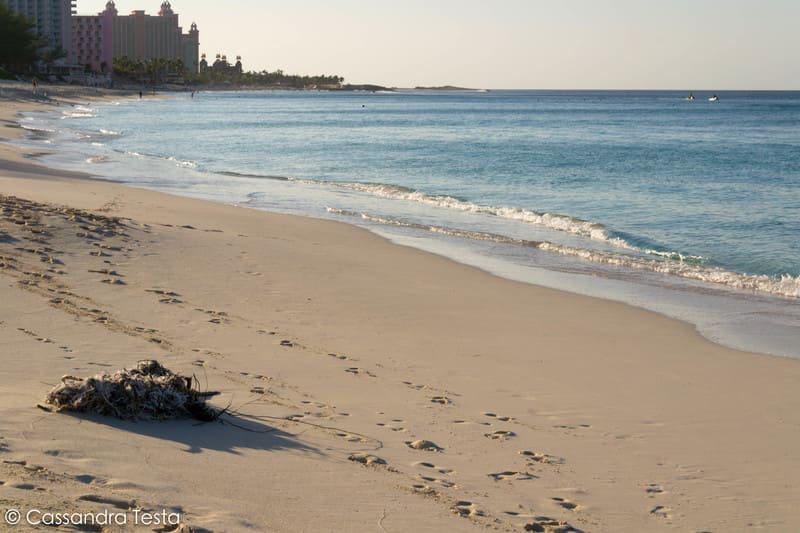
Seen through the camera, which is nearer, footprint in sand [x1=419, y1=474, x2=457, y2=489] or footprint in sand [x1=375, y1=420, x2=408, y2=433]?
footprint in sand [x1=419, y1=474, x2=457, y2=489]

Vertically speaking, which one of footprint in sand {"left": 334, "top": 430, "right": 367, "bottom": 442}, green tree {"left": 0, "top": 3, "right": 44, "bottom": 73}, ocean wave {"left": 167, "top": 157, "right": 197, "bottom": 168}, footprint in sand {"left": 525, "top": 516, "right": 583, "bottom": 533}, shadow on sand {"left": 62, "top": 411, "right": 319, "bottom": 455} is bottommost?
footprint in sand {"left": 525, "top": 516, "right": 583, "bottom": 533}

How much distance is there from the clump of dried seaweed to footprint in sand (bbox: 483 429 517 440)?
1.93 m

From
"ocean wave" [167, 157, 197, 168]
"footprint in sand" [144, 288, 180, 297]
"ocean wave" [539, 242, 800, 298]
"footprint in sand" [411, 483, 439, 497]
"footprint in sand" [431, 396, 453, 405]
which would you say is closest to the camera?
"footprint in sand" [411, 483, 439, 497]

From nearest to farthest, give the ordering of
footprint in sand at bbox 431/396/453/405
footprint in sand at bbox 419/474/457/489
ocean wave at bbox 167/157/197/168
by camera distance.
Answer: footprint in sand at bbox 419/474/457/489 → footprint in sand at bbox 431/396/453/405 → ocean wave at bbox 167/157/197/168

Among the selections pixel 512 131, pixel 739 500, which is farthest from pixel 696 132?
pixel 739 500

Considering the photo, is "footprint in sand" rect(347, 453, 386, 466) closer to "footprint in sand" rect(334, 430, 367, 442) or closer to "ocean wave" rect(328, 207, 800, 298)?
"footprint in sand" rect(334, 430, 367, 442)

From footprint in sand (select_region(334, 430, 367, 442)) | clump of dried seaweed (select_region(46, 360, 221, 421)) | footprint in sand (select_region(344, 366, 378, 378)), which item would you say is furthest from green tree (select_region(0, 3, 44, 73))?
footprint in sand (select_region(334, 430, 367, 442))

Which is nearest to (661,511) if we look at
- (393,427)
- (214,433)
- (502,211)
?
(393,427)

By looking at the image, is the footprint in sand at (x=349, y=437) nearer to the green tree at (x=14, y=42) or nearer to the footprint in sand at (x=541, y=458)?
the footprint in sand at (x=541, y=458)

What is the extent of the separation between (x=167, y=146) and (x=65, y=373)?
1475 inches

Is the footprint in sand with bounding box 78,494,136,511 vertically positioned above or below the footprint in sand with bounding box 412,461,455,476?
above

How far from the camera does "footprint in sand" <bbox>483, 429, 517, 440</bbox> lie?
20.2ft

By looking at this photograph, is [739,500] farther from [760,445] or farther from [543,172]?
[543,172]

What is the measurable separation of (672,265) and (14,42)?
4981 inches
